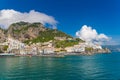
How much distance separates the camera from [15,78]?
84.5 metres

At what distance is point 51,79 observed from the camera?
82125 mm

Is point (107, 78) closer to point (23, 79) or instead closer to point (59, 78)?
point (59, 78)

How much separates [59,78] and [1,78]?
19958mm

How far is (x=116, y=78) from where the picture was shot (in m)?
84.4

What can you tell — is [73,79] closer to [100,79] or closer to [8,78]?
[100,79]

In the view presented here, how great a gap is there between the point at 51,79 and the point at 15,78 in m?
12.8

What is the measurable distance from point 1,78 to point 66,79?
73.4 feet

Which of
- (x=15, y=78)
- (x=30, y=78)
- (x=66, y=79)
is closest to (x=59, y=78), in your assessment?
(x=66, y=79)

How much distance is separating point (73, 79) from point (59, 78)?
547cm

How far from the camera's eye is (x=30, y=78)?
84.2 metres

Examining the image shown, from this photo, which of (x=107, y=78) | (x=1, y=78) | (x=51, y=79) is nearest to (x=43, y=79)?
(x=51, y=79)

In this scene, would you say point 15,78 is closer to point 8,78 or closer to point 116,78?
point 8,78

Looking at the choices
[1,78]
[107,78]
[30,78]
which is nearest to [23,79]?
[30,78]

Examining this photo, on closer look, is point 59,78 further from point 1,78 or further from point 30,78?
point 1,78
